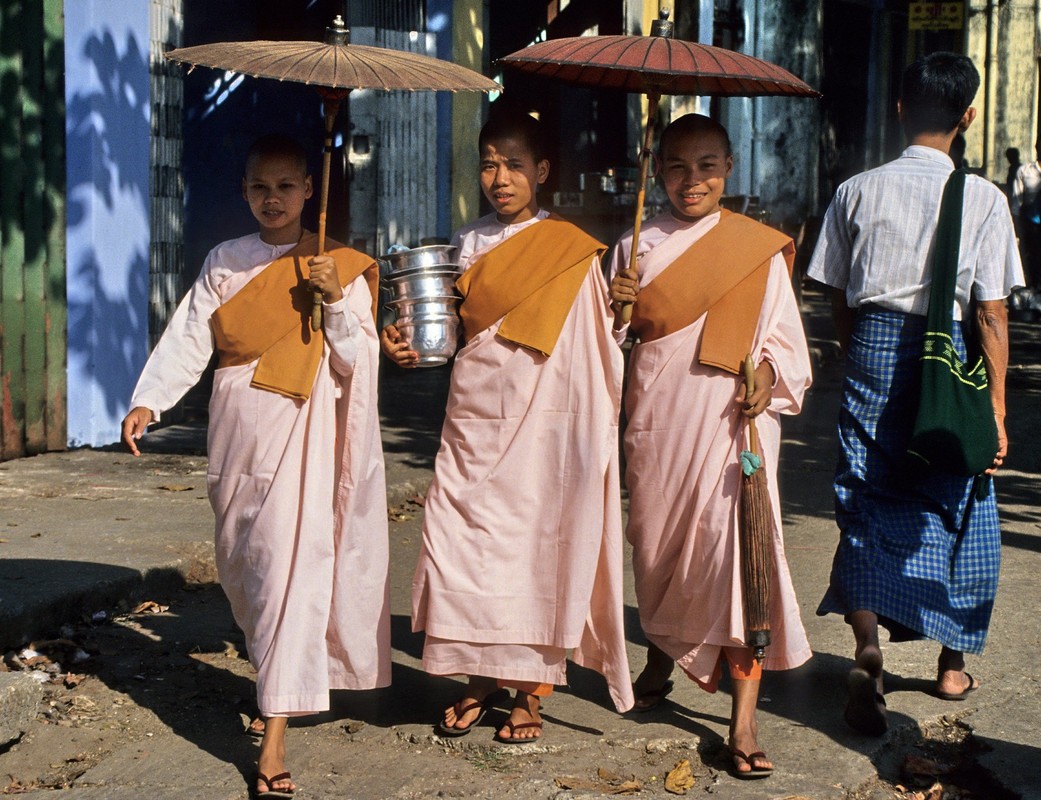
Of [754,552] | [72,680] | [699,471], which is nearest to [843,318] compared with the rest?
[699,471]

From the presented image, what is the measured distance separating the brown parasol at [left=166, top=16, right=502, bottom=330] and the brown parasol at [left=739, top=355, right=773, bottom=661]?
1161 mm

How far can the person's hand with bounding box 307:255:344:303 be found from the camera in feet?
13.8

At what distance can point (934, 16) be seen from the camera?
55.2ft

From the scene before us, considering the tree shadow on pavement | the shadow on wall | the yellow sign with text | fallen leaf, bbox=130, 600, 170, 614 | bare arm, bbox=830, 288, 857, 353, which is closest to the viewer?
bare arm, bbox=830, 288, 857, 353

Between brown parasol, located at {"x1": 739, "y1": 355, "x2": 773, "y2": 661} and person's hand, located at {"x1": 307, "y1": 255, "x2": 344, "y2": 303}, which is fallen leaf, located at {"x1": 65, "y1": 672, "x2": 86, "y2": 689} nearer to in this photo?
person's hand, located at {"x1": 307, "y1": 255, "x2": 344, "y2": 303}

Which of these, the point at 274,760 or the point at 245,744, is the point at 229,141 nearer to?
the point at 245,744

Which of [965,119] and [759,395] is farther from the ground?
[965,119]

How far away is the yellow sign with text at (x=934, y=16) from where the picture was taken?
16797 millimetres

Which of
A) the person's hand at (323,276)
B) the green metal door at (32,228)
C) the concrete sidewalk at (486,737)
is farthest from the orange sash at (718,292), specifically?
the green metal door at (32,228)

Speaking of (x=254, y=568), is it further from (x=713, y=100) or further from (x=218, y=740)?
(x=713, y=100)

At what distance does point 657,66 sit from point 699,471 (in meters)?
1.13

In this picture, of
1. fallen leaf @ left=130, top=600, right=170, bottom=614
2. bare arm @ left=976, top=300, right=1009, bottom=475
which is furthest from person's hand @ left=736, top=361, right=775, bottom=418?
fallen leaf @ left=130, top=600, right=170, bottom=614

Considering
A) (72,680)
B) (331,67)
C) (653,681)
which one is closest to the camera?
(331,67)

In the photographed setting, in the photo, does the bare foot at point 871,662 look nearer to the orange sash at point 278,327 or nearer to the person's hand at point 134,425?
the orange sash at point 278,327
